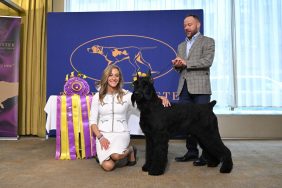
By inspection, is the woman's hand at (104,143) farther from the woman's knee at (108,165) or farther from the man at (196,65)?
the man at (196,65)

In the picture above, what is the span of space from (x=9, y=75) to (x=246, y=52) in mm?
3312

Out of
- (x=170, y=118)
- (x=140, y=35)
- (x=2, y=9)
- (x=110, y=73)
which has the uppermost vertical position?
(x=2, y=9)

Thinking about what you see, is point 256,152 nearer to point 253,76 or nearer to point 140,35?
point 253,76

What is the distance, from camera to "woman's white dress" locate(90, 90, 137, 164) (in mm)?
2301

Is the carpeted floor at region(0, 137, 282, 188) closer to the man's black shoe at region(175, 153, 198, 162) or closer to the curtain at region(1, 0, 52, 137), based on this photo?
the man's black shoe at region(175, 153, 198, 162)

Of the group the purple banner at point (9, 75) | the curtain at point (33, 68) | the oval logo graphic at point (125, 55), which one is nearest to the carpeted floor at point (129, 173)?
the purple banner at point (9, 75)

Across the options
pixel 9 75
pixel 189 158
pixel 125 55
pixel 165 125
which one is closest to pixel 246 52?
pixel 125 55

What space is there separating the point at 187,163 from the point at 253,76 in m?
2.12

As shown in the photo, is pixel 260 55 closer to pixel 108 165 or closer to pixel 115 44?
pixel 115 44

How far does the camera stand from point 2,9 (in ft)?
13.3

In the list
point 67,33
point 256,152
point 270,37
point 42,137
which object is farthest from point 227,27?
point 42,137

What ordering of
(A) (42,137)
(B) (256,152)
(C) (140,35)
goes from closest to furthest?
(B) (256,152) < (C) (140,35) < (A) (42,137)

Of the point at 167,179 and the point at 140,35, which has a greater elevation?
the point at 140,35

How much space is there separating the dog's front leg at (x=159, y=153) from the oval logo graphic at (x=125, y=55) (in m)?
1.62
